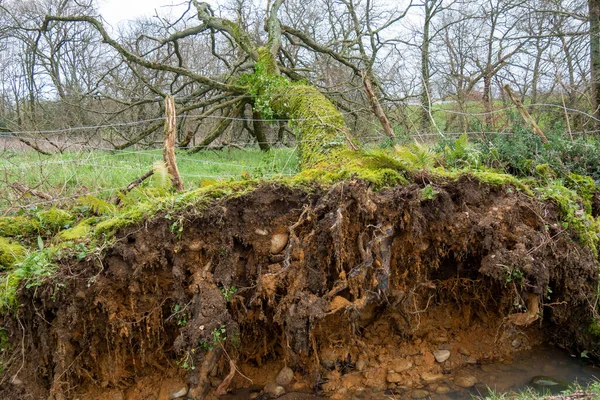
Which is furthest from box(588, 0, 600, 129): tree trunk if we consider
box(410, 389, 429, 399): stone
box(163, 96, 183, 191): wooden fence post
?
box(163, 96, 183, 191): wooden fence post

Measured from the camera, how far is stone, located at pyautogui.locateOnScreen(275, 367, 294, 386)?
363cm

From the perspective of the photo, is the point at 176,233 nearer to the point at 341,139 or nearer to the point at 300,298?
the point at 300,298

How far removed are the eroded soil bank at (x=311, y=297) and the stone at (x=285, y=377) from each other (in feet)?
0.12

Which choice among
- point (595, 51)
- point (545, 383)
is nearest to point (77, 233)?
point (545, 383)

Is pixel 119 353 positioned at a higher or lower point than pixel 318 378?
higher

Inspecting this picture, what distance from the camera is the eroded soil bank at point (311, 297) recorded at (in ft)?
9.93

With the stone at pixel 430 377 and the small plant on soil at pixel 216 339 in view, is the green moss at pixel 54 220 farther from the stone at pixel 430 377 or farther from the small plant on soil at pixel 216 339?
the stone at pixel 430 377

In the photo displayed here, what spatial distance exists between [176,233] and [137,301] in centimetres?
69

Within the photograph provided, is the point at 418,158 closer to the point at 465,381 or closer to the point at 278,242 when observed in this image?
the point at 278,242

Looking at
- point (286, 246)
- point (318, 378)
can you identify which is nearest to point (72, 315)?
point (286, 246)

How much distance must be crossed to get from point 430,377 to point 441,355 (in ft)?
0.98

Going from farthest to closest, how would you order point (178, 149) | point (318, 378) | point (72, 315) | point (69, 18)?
point (178, 149) → point (69, 18) → point (318, 378) → point (72, 315)

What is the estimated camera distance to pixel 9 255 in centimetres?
326

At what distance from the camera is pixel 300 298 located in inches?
126
